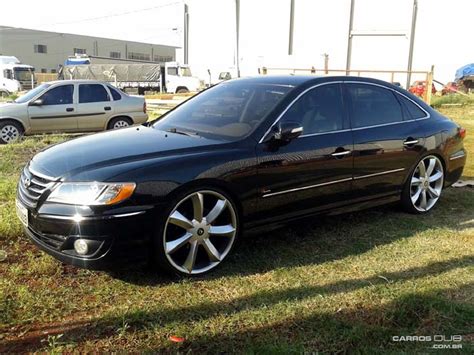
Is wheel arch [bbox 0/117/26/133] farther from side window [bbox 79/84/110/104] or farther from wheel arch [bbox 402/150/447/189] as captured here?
wheel arch [bbox 402/150/447/189]

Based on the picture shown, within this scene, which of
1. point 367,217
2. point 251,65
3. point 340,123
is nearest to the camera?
point 340,123

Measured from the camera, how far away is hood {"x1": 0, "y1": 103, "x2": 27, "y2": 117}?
1080 centimetres

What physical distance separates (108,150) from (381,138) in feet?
8.53

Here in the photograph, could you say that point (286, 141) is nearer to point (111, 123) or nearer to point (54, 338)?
point (54, 338)

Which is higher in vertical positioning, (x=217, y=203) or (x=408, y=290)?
(x=217, y=203)

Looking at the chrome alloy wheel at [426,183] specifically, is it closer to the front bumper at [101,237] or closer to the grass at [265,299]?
the grass at [265,299]

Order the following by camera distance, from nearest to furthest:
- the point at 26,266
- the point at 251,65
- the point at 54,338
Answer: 1. the point at 54,338
2. the point at 26,266
3. the point at 251,65

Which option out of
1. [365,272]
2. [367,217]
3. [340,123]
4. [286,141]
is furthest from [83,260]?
[367,217]

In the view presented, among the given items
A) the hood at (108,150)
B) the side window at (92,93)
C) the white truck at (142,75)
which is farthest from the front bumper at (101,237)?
the white truck at (142,75)

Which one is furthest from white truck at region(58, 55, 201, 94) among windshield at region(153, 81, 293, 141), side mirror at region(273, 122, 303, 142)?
side mirror at region(273, 122, 303, 142)

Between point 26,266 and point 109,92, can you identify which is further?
point 109,92

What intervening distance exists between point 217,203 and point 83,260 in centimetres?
103

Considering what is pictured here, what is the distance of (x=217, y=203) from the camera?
3.66 metres

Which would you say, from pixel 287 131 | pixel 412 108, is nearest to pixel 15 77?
pixel 412 108
